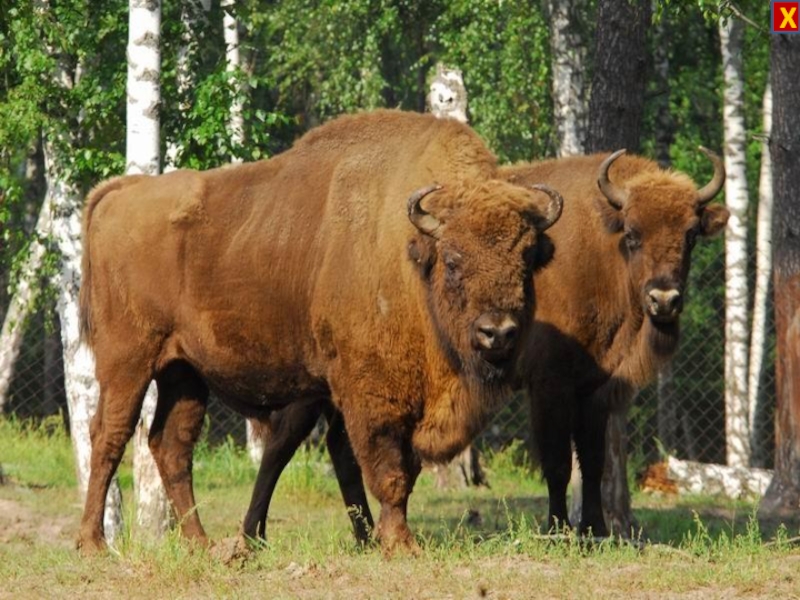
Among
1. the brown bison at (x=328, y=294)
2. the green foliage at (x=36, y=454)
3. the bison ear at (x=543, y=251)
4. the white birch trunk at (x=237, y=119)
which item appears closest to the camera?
the brown bison at (x=328, y=294)

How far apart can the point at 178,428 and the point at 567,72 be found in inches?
320

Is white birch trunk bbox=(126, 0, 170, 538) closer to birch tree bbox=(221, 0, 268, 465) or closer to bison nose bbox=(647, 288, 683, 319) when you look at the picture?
birch tree bbox=(221, 0, 268, 465)

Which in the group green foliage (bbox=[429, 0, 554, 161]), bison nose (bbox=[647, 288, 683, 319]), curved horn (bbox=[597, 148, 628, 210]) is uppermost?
green foliage (bbox=[429, 0, 554, 161])

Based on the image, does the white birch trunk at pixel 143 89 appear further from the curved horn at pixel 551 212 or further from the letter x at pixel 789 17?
the letter x at pixel 789 17

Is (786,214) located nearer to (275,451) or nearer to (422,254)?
(422,254)

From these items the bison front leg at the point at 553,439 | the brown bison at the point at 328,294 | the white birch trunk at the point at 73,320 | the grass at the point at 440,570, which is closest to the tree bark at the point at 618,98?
the grass at the point at 440,570

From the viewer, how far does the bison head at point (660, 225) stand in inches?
373

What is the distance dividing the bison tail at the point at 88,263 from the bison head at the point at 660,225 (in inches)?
133

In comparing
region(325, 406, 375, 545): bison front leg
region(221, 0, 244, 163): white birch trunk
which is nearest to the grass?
region(325, 406, 375, 545): bison front leg

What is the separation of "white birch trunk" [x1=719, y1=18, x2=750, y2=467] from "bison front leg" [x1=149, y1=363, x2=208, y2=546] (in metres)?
8.55

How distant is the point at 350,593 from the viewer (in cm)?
682

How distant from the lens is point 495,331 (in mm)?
7957

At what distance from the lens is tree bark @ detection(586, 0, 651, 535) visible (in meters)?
10.7

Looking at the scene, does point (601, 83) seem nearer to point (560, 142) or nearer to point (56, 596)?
point (560, 142)
